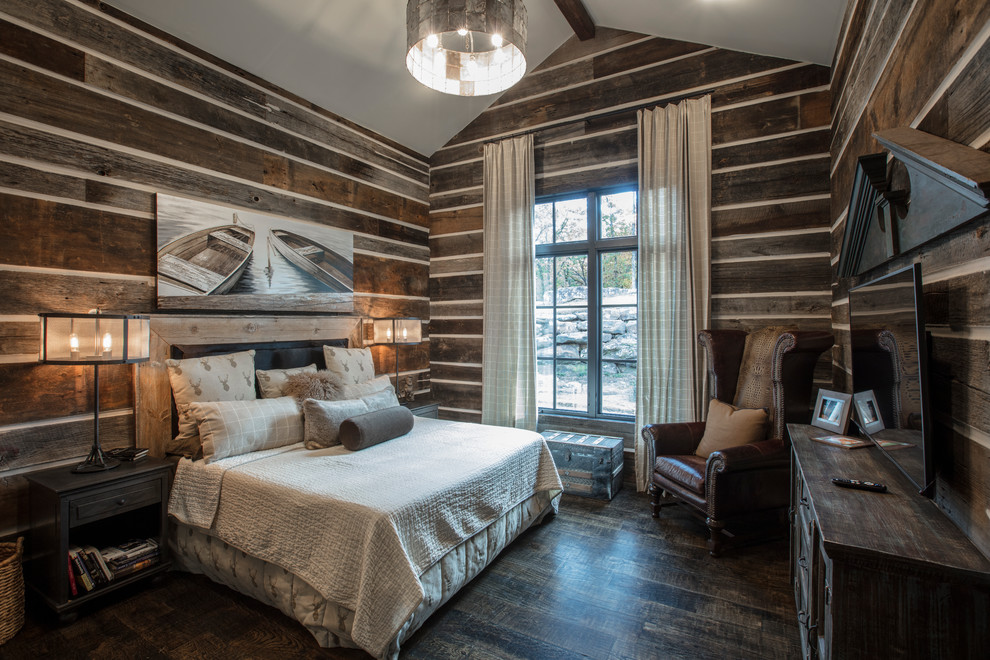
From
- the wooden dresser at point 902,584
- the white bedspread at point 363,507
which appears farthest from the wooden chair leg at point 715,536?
→ the wooden dresser at point 902,584

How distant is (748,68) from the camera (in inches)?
139

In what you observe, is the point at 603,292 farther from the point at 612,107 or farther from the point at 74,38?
the point at 74,38

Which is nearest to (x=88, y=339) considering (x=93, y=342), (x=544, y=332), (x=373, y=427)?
(x=93, y=342)

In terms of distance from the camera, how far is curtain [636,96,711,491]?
11.9ft

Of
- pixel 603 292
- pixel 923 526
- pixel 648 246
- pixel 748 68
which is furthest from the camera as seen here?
pixel 603 292

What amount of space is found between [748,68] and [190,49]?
379 centimetres

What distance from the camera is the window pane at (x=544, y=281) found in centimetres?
446

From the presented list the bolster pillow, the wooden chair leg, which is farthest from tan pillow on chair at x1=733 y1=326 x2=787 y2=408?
the bolster pillow

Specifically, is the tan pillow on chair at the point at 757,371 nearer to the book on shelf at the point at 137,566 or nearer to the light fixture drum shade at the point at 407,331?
the light fixture drum shade at the point at 407,331

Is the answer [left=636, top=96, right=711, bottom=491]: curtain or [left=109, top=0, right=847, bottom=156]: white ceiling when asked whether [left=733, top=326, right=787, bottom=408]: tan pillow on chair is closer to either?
[left=636, top=96, right=711, bottom=491]: curtain

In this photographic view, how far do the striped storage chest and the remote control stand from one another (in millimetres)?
2125

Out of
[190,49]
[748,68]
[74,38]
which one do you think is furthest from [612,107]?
[74,38]

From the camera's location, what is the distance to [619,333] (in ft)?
13.7

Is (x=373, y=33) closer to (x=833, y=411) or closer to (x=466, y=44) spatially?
(x=466, y=44)
